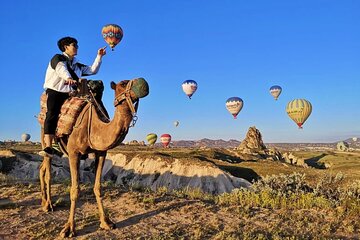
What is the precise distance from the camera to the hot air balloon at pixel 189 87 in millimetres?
89750

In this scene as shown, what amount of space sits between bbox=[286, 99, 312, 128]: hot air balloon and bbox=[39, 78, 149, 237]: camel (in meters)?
75.7

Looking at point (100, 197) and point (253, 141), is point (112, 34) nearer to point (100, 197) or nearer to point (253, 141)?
point (100, 197)

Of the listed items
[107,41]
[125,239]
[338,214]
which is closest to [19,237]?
[125,239]

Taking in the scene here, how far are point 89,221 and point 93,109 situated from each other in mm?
2610

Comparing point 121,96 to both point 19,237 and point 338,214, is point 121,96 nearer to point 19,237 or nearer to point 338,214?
point 19,237

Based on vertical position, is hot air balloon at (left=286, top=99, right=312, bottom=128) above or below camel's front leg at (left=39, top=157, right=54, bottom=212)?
above

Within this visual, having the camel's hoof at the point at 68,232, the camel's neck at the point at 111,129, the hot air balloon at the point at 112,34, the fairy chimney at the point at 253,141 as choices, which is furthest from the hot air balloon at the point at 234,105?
Answer: the camel's hoof at the point at 68,232

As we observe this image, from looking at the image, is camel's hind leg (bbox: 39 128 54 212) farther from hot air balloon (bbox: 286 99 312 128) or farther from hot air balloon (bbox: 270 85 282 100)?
hot air balloon (bbox: 270 85 282 100)

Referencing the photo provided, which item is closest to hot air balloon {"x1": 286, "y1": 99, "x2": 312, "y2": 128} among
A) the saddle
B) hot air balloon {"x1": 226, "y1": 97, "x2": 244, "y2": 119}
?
hot air balloon {"x1": 226, "y1": 97, "x2": 244, "y2": 119}

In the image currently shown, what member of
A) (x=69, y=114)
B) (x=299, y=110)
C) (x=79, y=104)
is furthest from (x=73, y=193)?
(x=299, y=110)

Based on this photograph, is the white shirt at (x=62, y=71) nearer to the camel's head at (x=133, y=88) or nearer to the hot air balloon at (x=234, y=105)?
the camel's head at (x=133, y=88)

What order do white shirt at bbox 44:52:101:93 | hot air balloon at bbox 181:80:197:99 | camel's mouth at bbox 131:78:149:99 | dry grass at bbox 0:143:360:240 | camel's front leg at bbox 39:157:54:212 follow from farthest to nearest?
hot air balloon at bbox 181:80:197:99 → camel's front leg at bbox 39:157:54:212 → dry grass at bbox 0:143:360:240 → white shirt at bbox 44:52:101:93 → camel's mouth at bbox 131:78:149:99

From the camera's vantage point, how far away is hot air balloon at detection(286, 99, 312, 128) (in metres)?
78.1

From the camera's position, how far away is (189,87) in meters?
89.8
